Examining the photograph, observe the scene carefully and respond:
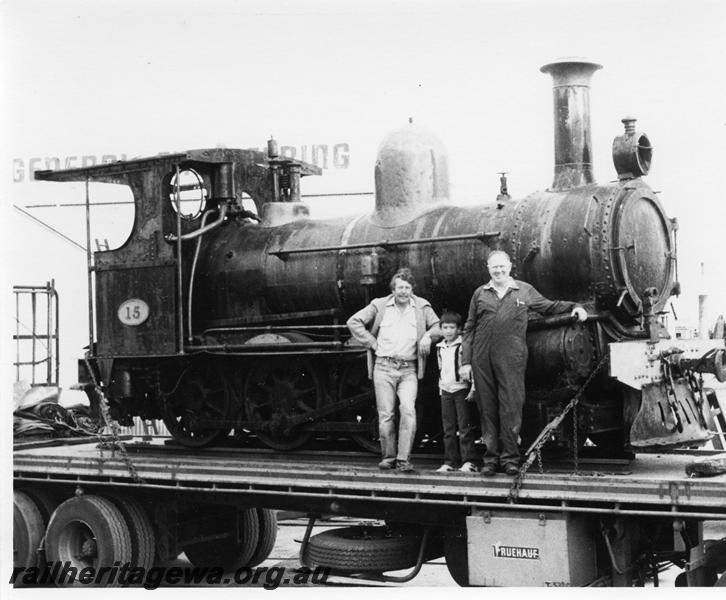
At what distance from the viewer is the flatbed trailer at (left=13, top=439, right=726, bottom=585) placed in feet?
22.2

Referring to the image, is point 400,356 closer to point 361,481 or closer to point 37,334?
point 361,481

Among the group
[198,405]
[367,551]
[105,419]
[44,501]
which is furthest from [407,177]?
[44,501]

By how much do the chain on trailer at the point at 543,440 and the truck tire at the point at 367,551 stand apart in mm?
1201

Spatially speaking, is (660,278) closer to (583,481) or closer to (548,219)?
(548,219)

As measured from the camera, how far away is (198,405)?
9891 millimetres

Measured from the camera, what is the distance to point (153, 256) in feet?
32.1

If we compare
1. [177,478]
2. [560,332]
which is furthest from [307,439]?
[560,332]

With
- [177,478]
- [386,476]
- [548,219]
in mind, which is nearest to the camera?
[386,476]

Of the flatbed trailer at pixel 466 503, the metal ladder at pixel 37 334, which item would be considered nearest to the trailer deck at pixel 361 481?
the flatbed trailer at pixel 466 503

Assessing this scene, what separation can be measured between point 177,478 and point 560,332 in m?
3.41

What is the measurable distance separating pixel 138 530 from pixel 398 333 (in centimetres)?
314

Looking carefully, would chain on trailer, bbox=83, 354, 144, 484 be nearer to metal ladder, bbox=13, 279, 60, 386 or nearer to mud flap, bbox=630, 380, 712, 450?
metal ladder, bbox=13, 279, 60, 386

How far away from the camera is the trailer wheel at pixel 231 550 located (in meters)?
10.5

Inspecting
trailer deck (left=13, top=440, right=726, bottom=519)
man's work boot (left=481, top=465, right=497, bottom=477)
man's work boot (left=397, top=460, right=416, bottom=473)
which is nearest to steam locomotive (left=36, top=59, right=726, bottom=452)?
trailer deck (left=13, top=440, right=726, bottom=519)
